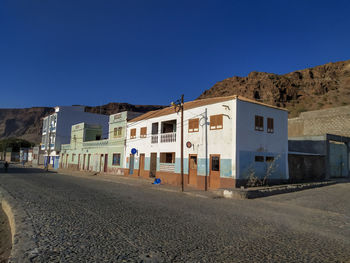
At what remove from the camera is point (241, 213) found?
9016mm

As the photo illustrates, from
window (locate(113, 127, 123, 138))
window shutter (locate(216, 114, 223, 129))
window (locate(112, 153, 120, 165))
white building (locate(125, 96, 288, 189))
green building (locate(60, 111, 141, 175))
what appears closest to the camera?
white building (locate(125, 96, 288, 189))

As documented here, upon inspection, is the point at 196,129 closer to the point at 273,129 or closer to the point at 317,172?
the point at 273,129

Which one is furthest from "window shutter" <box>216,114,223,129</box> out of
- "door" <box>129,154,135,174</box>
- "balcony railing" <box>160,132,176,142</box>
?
"door" <box>129,154,135,174</box>

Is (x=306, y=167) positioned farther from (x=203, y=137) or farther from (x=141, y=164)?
(x=141, y=164)

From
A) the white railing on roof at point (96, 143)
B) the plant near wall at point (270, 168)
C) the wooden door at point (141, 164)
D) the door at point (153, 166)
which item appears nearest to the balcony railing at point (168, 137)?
the door at point (153, 166)

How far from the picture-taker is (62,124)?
51125 mm

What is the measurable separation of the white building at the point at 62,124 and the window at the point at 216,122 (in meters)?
34.0

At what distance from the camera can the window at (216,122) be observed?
16.8 meters

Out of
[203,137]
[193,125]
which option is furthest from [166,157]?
[203,137]

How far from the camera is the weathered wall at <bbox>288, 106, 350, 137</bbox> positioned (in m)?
29.7

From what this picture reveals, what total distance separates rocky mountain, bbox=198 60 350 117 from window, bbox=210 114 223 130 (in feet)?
185

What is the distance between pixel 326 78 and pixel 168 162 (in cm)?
8595

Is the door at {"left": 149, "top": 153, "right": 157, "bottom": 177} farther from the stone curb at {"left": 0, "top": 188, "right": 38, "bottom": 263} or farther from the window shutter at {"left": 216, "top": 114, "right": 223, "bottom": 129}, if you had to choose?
the stone curb at {"left": 0, "top": 188, "right": 38, "bottom": 263}

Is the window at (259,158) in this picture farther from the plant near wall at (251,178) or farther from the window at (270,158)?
the plant near wall at (251,178)
